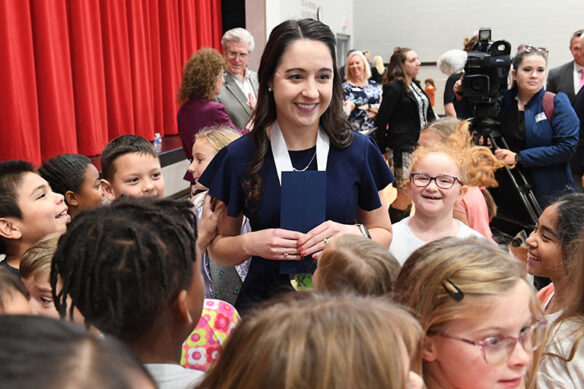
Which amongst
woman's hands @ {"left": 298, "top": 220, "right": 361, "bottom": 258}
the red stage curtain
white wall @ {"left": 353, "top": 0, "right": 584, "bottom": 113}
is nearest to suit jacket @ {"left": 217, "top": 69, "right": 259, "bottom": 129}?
the red stage curtain

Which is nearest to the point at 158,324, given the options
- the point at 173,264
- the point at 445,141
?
the point at 173,264

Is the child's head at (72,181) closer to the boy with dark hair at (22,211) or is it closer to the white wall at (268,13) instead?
the boy with dark hair at (22,211)

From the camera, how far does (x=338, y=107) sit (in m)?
1.65

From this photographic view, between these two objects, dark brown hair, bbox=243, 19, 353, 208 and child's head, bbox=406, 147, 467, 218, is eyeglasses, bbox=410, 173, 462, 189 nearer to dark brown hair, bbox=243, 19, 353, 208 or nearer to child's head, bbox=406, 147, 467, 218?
child's head, bbox=406, 147, 467, 218

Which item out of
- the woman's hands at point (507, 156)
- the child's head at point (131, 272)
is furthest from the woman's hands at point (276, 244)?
the woman's hands at point (507, 156)

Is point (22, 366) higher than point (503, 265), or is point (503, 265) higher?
point (22, 366)

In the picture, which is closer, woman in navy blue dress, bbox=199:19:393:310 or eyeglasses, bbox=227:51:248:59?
woman in navy blue dress, bbox=199:19:393:310

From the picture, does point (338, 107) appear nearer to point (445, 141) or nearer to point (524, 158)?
point (445, 141)

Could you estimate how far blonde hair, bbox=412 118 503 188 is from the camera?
2244 millimetres

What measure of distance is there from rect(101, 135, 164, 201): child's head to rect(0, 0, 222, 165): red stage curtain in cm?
189

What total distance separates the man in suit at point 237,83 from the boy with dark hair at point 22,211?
6.22 feet

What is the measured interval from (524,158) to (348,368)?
8.81 ft

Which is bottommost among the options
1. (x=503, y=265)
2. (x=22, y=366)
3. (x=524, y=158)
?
(x=524, y=158)

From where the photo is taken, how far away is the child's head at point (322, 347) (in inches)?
25.1
